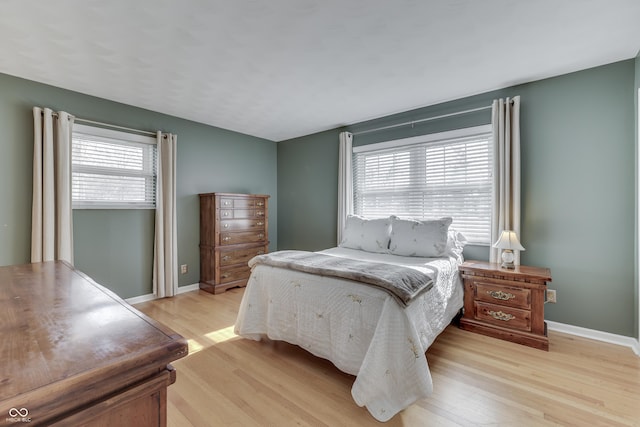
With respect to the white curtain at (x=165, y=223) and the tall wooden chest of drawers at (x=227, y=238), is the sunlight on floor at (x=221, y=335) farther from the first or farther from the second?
the white curtain at (x=165, y=223)

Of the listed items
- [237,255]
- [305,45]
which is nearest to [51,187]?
[237,255]

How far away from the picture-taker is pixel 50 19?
6.11ft

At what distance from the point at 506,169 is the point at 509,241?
717 mm

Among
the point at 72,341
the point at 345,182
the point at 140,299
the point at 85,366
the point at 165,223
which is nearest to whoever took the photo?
the point at 85,366

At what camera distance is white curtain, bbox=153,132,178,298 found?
356 centimetres

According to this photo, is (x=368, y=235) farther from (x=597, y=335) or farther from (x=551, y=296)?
(x=597, y=335)

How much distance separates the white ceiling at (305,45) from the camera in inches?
70.1

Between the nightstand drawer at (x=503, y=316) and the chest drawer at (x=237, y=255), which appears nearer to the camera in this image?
the nightstand drawer at (x=503, y=316)

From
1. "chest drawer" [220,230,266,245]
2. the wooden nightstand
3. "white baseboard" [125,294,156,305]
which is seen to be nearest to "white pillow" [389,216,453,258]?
the wooden nightstand

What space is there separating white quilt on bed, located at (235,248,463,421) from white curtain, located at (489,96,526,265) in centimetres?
68

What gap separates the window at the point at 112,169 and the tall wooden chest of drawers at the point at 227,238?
2.41 ft

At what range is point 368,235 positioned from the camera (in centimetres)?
328

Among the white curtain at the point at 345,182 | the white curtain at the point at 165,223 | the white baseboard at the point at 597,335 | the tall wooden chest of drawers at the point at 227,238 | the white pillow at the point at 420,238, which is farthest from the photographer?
the white curtain at the point at 345,182

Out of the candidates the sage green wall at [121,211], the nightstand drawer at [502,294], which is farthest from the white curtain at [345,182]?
the nightstand drawer at [502,294]
